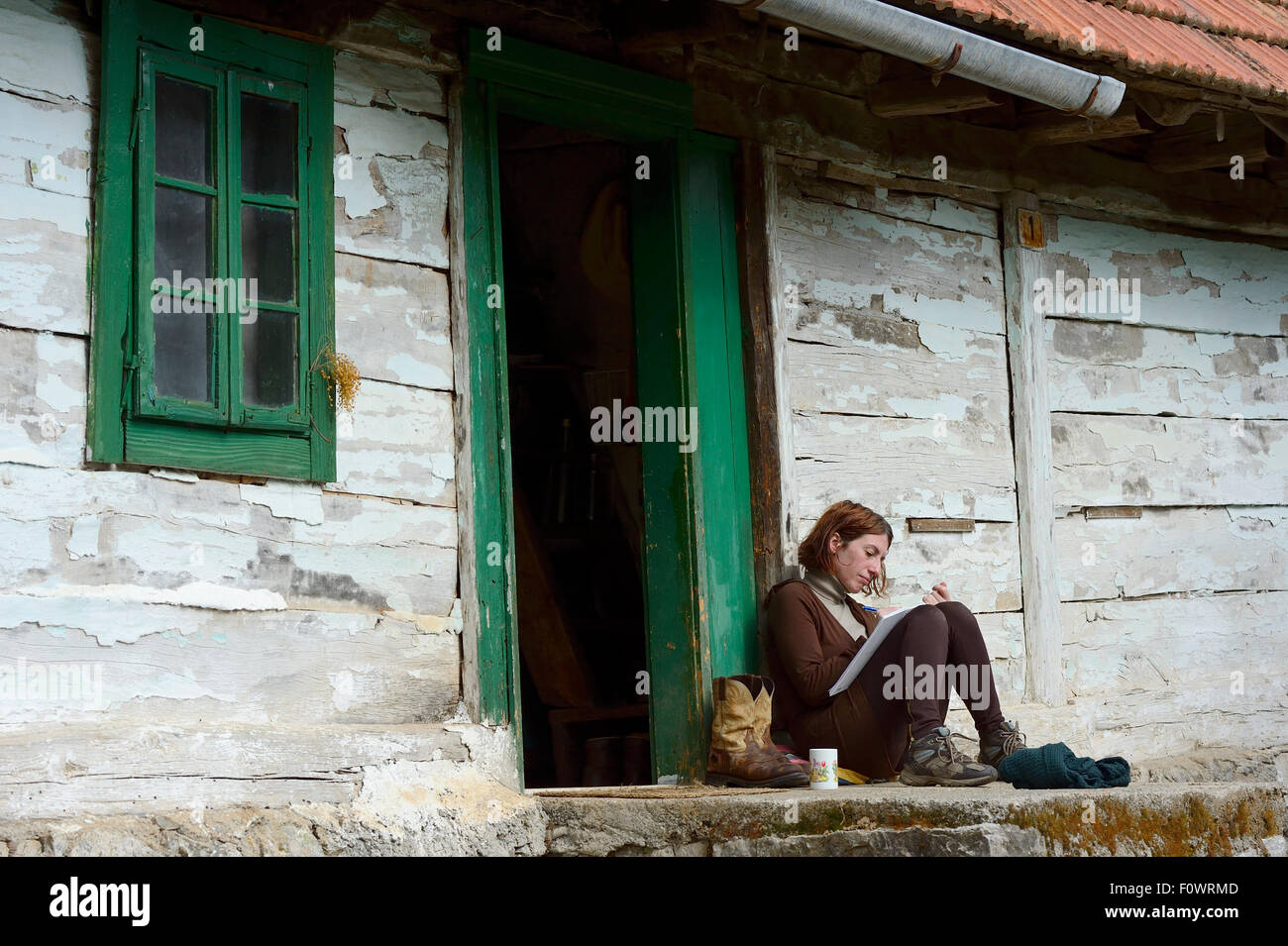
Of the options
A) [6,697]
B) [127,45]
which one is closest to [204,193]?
[127,45]

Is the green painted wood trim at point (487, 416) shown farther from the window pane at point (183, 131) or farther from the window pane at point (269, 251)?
the window pane at point (183, 131)

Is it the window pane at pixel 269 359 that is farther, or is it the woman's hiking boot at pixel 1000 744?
the woman's hiking boot at pixel 1000 744

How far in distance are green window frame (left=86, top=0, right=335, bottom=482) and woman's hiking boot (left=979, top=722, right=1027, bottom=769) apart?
2.32 metres

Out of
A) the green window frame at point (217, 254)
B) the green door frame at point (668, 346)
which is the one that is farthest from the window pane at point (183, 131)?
the green door frame at point (668, 346)

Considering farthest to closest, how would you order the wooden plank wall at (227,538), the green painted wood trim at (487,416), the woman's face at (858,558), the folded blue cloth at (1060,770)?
the woman's face at (858,558)
the green painted wood trim at (487,416)
the folded blue cloth at (1060,770)
the wooden plank wall at (227,538)

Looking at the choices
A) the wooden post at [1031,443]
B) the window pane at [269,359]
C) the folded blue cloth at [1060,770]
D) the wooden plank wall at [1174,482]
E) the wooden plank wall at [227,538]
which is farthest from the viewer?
the wooden plank wall at [1174,482]

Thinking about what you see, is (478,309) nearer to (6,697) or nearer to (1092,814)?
(6,697)

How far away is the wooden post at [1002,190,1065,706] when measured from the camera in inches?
248

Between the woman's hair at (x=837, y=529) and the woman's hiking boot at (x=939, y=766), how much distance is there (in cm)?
78

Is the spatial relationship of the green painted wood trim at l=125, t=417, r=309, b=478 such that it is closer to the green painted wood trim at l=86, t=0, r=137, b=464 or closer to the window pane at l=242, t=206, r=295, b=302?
the green painted wood trim at l=86, t=0, r=137, b=464

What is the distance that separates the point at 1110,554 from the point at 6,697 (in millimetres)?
4422

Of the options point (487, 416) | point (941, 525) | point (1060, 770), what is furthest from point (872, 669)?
point (487, 416)

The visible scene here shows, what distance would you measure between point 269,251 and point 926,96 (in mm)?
2502

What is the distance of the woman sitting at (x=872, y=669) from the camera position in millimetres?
5066
